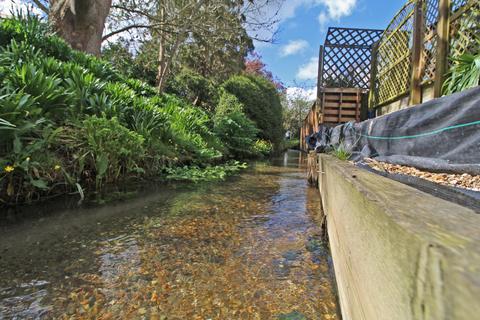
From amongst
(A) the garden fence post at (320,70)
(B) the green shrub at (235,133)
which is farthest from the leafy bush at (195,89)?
(A) the garden fence post at (320,70)

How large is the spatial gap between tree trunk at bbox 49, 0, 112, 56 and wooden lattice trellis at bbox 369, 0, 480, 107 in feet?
23.8

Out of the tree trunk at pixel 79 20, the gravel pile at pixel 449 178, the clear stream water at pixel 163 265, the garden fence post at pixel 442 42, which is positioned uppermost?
the tree trunk at pixel 79 20

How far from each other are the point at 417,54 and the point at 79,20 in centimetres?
769

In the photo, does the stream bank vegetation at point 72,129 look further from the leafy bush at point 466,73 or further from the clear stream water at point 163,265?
the leafy bush at point 466,73

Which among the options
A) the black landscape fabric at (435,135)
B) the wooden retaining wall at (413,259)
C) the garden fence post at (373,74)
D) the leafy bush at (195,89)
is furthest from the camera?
the leafy bush at (195,89)

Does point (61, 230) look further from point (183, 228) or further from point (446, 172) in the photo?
point (446, 172)

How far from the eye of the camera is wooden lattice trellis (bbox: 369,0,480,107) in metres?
3.52

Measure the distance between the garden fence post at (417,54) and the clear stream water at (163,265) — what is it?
3.39 meters

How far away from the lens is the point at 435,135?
7.34ft

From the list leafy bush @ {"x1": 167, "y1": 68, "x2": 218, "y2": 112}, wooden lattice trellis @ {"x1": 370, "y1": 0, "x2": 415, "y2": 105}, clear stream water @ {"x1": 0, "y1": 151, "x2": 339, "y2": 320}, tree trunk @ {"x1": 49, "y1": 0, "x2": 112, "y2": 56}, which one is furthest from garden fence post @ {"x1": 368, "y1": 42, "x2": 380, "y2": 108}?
tree trunk @ {"x1": 49, "y1": 0, "x2": 112, "y2": 56}

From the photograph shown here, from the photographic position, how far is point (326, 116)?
27.9 ft

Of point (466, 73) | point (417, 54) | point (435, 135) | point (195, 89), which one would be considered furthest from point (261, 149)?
point (435, 135)

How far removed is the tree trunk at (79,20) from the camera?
6.81 metres

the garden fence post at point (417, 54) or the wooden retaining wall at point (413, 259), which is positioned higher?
the garden fence post at point (417, 54)
